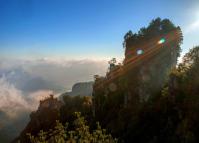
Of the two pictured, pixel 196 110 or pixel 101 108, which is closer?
pixel 196 110

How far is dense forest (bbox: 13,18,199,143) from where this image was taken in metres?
78.5

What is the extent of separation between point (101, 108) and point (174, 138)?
209ft

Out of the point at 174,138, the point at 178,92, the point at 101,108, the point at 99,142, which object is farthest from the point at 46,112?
the point at 99,142

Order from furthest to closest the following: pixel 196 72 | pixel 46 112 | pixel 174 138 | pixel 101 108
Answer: pixel 46 112 < pixel 101 108 < pixel 196 72 < pixel 174 138

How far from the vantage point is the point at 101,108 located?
13338 cm

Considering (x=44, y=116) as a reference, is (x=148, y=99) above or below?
below

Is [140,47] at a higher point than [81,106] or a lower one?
higher

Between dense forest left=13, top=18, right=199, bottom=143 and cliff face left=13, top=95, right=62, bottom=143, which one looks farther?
cliff face left=13, top=95, right=62, bottom=143

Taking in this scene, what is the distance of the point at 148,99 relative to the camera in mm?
106062

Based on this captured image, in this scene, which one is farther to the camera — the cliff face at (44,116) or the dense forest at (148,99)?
the cliff face at (44,116)

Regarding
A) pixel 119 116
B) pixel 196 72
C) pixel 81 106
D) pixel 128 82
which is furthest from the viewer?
pixel 81 106

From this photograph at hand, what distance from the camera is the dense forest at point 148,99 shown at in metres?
78.5

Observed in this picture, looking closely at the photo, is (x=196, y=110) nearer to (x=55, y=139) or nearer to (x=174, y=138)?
(x=174, y=138)

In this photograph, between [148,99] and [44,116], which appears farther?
[44,116]
